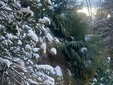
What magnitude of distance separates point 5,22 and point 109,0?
30.2 feet

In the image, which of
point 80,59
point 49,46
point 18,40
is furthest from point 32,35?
point 80,59

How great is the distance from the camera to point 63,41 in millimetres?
6020

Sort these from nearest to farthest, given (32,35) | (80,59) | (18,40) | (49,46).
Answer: (32,35) < (18,40) < (49,46) < (80,59)

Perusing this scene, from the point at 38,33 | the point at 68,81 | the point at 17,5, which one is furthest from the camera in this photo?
the point at 68,81

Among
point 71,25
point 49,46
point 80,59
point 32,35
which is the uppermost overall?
point 32,35

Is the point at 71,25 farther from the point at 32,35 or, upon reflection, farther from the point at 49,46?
the point at 32,35

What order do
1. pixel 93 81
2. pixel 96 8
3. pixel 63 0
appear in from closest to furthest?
pixel 63 0 → pixel 93 81 → pixel 96 8

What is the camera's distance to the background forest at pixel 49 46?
3.76 metres

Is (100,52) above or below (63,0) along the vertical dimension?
below

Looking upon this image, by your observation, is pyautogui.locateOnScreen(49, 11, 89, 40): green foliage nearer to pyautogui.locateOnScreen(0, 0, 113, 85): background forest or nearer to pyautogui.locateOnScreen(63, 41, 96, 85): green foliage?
pyautogui.locateOnScreen(0, 0, 113, 85): background forest

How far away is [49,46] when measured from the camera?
5094mm

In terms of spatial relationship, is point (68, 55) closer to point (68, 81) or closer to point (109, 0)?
point (68, 81)

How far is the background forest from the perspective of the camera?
12.3 feet

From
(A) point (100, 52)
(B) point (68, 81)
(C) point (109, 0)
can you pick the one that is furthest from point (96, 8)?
(B) point (68, 81)
